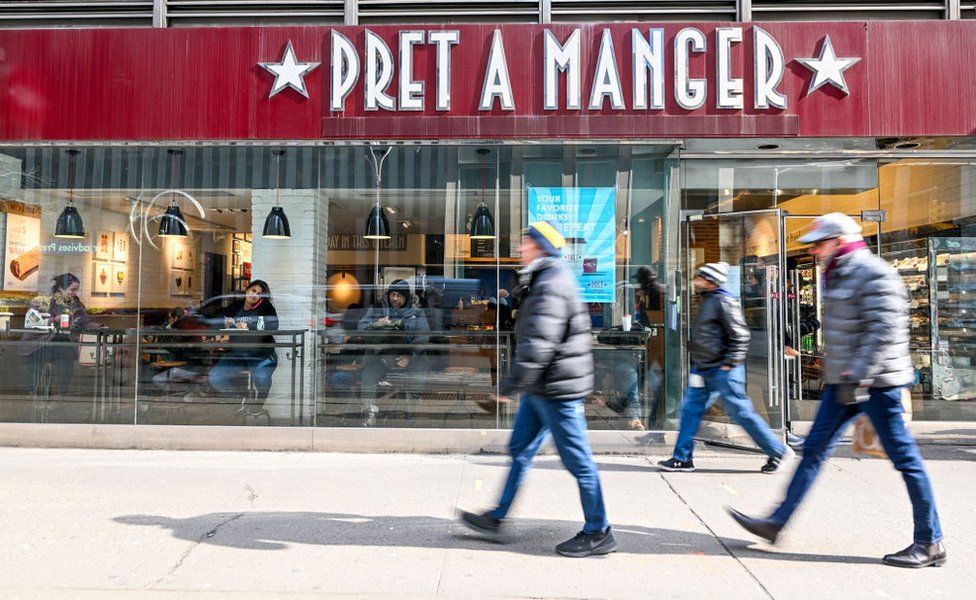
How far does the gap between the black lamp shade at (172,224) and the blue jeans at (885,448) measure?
7104mm

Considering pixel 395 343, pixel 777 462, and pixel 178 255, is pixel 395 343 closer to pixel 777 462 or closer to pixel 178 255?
pixel 178 255

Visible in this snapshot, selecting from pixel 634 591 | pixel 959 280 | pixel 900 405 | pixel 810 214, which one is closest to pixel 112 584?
pixel 634 591

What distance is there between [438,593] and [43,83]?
7.19 m

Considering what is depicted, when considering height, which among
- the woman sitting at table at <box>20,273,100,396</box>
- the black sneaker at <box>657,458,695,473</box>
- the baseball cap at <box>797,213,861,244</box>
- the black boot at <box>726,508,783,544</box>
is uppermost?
the baseball cap at <box>797,213,861,244</box>

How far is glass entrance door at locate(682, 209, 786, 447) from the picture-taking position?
24.3ft

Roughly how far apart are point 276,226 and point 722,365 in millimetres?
5484

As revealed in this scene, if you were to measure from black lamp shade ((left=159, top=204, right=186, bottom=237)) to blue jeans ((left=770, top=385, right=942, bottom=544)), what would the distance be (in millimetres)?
7104

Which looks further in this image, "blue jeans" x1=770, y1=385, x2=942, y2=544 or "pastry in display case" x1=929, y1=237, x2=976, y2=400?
"pastry in display case" x1=929, y1=237, x2=976, y2=400

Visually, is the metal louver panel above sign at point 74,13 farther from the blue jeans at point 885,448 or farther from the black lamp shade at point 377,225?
the blue jeans at point 885,448

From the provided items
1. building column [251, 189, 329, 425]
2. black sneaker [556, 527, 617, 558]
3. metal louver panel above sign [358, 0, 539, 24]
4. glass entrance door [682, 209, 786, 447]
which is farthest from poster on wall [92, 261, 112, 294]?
glass entrance door [682, 209, 786, 447]

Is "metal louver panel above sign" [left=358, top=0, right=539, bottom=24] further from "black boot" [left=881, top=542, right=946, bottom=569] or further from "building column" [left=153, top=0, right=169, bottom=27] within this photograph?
"black boot" [left=881, top=542, right=946, bottom=569]

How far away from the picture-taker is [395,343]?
305 inches

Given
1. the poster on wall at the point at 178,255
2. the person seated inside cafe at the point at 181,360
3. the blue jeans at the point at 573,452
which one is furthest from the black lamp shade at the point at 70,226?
the blue jeans at the point at 573,452

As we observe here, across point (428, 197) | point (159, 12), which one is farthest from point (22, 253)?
point (428, 197)
